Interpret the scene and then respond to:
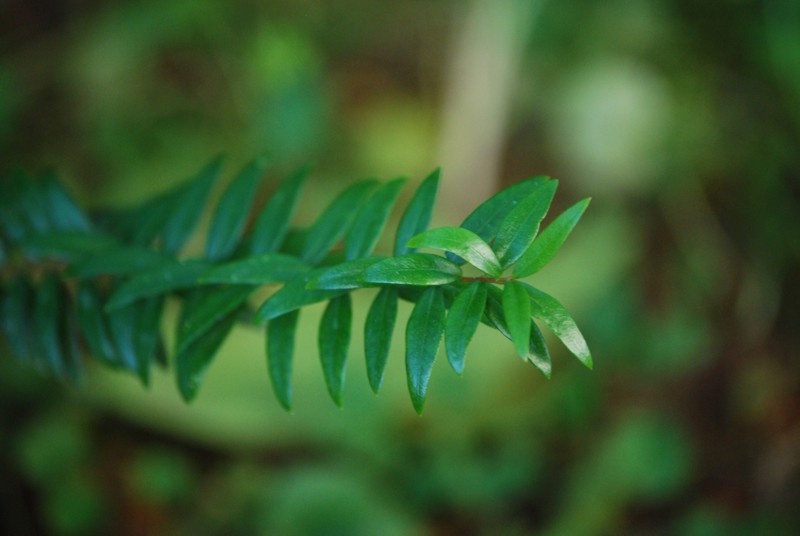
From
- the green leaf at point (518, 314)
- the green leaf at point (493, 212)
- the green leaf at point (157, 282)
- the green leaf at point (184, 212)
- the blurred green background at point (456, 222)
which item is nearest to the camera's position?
the green leaf at point (518, 314)

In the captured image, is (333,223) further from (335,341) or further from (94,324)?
(94,324)

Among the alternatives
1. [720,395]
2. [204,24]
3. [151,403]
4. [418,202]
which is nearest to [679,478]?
[720,395]

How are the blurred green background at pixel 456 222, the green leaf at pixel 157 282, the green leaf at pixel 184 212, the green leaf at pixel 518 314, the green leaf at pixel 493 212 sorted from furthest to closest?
the blurred green background at pixel 456 222 → the green leaf at pixel 184 212 → the green leaf at pixel 157 282 → the green leaf at pixel 493 212 → the green leaf at pixel 518 314

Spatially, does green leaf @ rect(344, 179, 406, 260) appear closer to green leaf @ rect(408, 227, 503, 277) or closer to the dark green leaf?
green leaf @ rect(408, 227, 503, 277)

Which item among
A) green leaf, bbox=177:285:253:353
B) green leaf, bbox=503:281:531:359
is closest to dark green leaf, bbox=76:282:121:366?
green leaf, bbox=177:285:253:353

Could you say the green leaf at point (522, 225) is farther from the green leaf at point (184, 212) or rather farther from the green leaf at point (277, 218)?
the green leaf at point (184, 212)

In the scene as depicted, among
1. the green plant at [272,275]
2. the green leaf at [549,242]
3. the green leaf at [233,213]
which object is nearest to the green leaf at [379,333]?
the green plant at [272,275]

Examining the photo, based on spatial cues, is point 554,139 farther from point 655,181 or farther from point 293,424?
point 293,424
